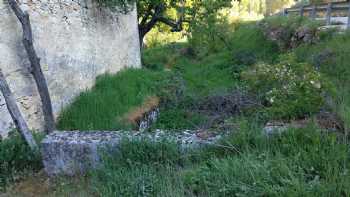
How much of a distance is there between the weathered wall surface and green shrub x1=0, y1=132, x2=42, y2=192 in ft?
2.06

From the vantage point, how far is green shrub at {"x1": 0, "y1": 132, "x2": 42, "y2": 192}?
4060mm

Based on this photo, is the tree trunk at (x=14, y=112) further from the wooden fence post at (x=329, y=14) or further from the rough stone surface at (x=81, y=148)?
the wooden fence post at (x=329, y=14)

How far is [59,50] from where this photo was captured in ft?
21.4

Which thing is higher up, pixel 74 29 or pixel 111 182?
pixel 74 29

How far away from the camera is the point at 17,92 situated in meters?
5.23

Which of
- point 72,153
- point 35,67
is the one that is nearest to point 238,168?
point 72,153

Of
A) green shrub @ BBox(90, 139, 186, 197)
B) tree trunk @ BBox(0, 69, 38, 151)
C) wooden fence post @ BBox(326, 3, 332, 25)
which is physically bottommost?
green shrub @ BBox(90, 139, 186, 197)

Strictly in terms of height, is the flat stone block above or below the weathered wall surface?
below

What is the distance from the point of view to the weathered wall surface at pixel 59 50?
16.7ft

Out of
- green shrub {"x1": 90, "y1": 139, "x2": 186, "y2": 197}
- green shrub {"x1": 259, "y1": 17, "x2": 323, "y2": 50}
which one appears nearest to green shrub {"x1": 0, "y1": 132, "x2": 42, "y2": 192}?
green shrub {"x1": 90, "y1": 139, "x2": 186, "y2": 197}

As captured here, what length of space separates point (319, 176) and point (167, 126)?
474 cm

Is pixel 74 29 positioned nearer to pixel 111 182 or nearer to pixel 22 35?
pixel 22 35

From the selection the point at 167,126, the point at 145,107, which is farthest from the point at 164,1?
the point at 167,126

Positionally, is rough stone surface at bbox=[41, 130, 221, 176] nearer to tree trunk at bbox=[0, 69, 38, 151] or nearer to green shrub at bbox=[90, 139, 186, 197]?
green shrub at bbox=[90, 139, 186, 197]
